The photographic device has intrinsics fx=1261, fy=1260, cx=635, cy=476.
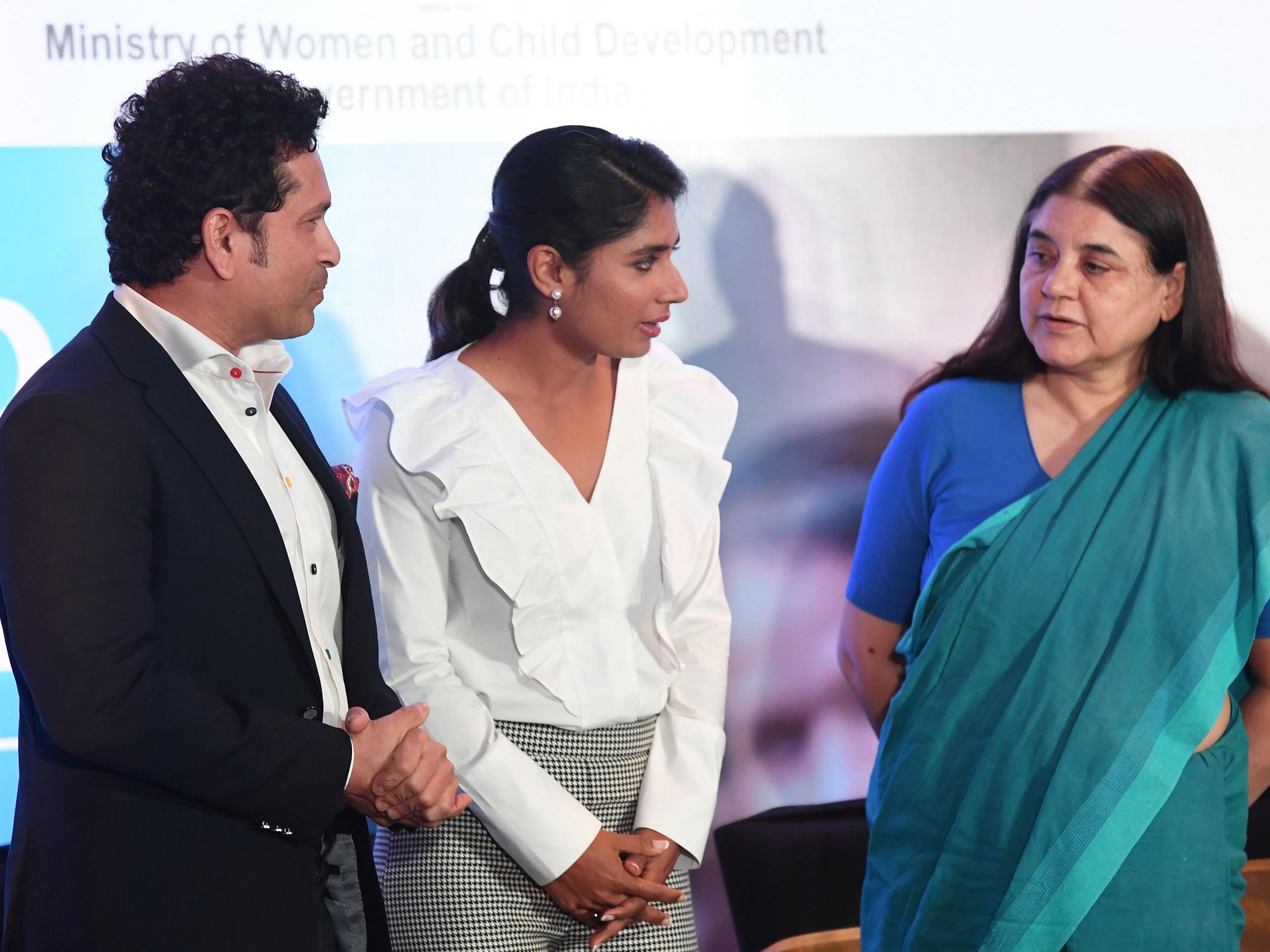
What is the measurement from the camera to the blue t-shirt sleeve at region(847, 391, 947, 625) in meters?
1.98

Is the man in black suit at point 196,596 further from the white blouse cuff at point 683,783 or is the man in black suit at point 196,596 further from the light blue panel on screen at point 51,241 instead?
the light blue panel on screen at point 51,241

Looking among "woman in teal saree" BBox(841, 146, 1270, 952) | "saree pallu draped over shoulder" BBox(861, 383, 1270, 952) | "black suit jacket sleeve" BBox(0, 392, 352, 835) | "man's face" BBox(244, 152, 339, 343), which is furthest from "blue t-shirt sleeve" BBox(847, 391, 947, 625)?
"black suit jacket sleeve" BBox(0, 392, 352, 835)

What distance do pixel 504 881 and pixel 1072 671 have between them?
0.84 metres

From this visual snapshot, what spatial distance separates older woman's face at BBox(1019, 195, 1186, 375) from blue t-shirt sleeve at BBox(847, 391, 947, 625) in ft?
0.70

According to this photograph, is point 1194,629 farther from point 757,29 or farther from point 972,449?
point 757,29

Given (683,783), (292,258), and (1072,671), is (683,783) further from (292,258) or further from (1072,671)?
(292,258)

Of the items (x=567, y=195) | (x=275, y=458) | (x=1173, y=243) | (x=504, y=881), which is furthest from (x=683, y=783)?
(x=1173, y=243)

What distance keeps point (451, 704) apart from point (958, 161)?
1.52 m

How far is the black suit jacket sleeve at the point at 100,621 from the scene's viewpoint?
116 centimetres

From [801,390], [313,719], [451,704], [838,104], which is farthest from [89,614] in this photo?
[838,104]

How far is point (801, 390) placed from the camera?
8.16ft

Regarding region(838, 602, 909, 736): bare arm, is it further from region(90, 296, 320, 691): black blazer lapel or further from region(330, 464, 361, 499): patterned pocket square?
region(90, 296, 320, 691): black blazer lapel

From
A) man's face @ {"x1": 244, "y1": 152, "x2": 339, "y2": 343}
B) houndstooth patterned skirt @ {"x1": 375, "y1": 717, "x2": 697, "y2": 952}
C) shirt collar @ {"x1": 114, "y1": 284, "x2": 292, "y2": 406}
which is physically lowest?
houndstooth patterned skirt @ {"x1": 375, "y1": 717, "x2": 697, "y2": 952}

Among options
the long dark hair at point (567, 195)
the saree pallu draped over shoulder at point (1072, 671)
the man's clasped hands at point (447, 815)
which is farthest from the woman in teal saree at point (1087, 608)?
the long dark hair at point (567, 195)
